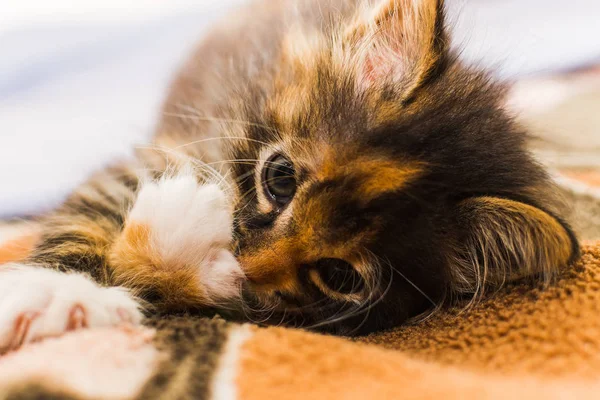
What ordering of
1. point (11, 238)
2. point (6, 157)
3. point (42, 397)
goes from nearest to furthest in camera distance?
point (42, 397) → point (11, 238) → point (6, 157)

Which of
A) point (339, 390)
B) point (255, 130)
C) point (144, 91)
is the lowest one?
point (339, 390)

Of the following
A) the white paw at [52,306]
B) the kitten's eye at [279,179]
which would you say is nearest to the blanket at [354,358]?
the white paw at [52,306]

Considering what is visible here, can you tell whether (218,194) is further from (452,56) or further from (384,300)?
(452,56)

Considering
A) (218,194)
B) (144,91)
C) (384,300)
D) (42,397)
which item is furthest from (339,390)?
(144,91)

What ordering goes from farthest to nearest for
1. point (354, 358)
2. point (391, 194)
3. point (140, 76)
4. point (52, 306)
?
point (140, 76) < point (391, 194) < point (52, 306) < point (354, 358)

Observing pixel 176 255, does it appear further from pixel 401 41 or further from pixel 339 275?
pixel 401 41

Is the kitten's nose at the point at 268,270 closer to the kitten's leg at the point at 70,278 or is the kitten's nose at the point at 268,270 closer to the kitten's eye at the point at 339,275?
the kitten's eye at the point at 339,275

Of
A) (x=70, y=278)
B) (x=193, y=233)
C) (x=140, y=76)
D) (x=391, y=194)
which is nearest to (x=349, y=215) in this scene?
(x=391, y=194)
